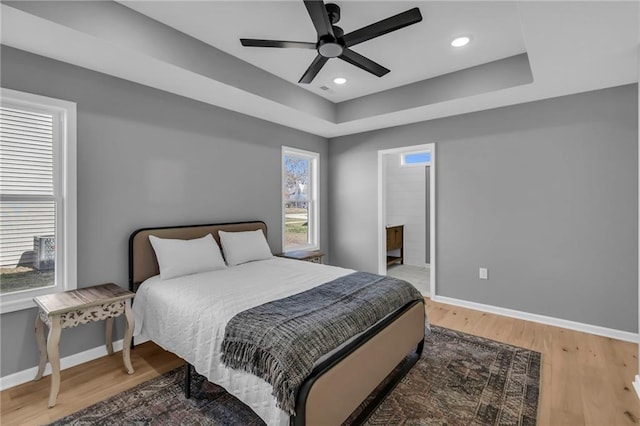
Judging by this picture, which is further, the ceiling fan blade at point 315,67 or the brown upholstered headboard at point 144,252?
the brown upholstered headboard at point 144,252

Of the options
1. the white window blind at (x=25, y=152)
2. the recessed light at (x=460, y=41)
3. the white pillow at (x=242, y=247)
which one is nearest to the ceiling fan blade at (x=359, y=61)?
the recessed light at (x=460, y=41)

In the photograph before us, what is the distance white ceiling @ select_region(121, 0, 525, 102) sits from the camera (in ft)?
7.51

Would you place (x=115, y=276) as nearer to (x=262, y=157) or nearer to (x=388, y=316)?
(x=262, y=157)

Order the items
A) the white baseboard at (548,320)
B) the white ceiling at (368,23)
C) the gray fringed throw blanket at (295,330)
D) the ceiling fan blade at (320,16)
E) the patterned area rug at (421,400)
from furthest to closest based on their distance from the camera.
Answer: the white baseboard at (548,320)
the white ceiling at (368,23)
the patterned area rug at (421,400)
the ceiling fan blade at (320,16)
the gray fringed throw blanket at (295,330)

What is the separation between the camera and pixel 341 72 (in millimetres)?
3402

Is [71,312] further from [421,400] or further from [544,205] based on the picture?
[544,205]

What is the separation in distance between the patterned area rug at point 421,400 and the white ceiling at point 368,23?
2773 mm

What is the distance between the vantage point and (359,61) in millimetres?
2568

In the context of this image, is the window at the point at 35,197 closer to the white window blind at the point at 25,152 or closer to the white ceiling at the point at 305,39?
the white window blind at the point at 25,152

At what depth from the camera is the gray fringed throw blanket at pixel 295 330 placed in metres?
1.52

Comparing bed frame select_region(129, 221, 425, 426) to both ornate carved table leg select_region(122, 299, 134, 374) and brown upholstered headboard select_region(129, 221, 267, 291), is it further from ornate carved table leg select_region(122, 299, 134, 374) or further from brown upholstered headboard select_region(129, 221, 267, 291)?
ornate carved table leg select_region(122, 299, 134, 374)

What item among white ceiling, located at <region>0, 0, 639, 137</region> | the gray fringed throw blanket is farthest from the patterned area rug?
white ceiling, located at <region>0, 0, 639, 137</region>

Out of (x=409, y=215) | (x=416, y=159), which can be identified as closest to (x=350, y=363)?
(x=409, y=215)

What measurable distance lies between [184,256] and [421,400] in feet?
7.54
